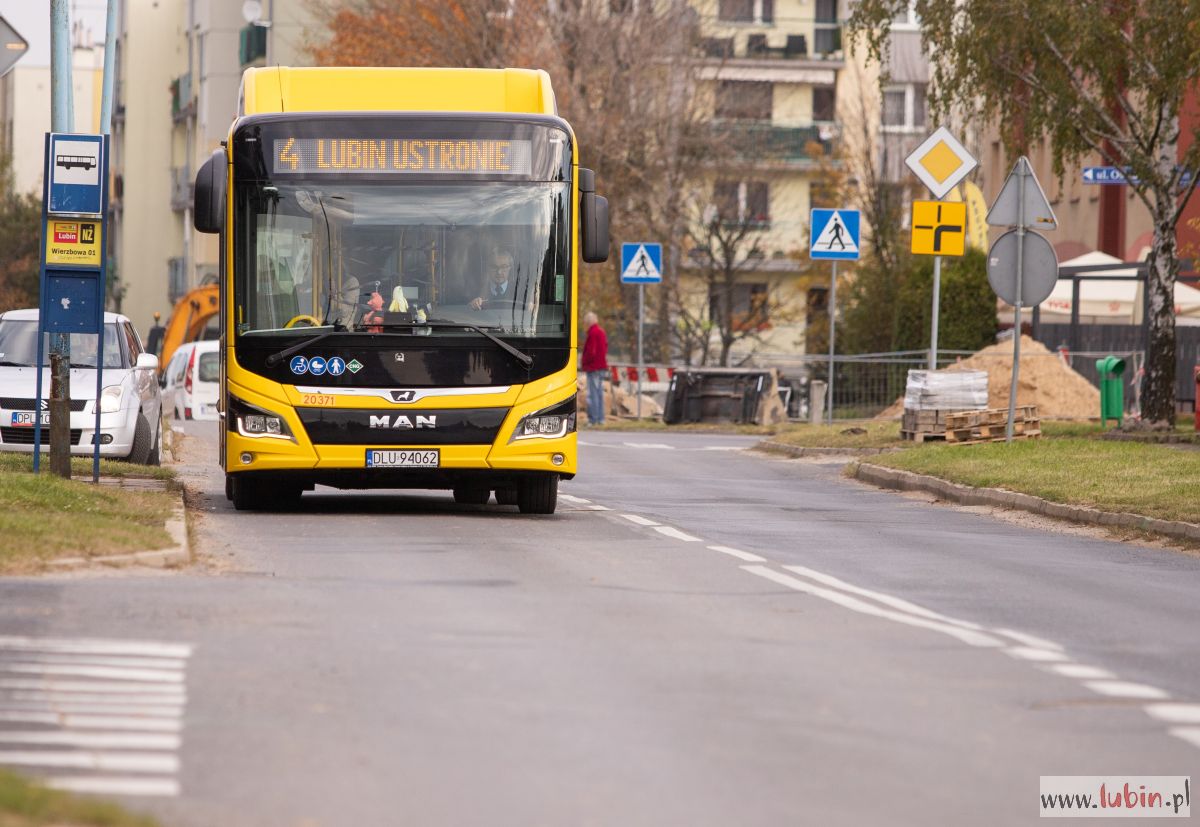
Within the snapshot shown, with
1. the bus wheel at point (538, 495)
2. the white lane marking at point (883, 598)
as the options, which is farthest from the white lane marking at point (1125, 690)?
the bus wheel at point (538, 495)

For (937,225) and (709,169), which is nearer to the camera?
(937,225)

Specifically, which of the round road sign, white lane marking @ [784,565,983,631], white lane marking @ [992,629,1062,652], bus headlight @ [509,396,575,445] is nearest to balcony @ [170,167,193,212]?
the round road sign

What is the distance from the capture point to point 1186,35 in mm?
27281

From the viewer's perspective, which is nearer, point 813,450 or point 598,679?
point 598,679

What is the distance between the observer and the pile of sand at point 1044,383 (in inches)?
1375

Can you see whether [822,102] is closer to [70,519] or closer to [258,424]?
[258,424]

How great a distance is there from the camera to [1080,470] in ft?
69.6

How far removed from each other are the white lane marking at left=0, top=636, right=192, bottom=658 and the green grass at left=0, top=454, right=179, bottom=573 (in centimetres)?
256

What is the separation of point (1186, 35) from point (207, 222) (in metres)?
15.1

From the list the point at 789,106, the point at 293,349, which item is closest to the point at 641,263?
the point at 293,349

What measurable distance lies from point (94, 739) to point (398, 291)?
9484 millimetres

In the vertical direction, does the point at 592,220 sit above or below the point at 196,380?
above

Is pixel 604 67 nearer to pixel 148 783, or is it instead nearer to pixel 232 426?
pixel 232 426

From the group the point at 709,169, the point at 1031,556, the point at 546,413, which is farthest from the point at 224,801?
the point at 709,169
